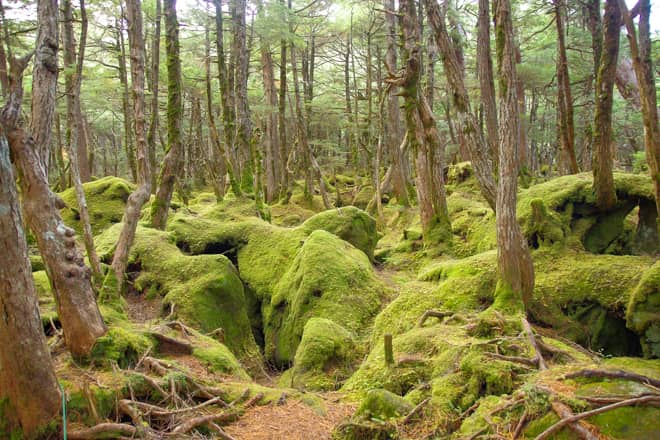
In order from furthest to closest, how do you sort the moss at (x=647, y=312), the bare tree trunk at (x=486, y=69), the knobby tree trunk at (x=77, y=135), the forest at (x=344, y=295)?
the bare tree trunk at (x=486, y=69), the knobby tree trunk at (x=77, y=135), the moss at (x=647, y=312), the forest at (x=344, y=295)

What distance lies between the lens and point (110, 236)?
10.1 metres

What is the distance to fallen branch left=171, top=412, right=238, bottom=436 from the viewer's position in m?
4.17

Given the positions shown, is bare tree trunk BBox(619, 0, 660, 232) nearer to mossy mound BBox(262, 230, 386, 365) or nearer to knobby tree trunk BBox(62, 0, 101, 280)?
mossy mound BBox(262, 230, 386, 365)

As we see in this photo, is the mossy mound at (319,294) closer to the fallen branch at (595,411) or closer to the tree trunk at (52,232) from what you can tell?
the tree trunk at (52,232)

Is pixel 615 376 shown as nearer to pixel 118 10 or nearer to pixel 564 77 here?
pixel 564 77

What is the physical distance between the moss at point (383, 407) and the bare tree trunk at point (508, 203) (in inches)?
86.9

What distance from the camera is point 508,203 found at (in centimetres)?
605

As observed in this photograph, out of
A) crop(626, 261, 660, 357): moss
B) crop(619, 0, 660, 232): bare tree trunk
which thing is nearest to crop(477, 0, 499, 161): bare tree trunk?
crop(619, 0, 660, 232): bare tree trunk

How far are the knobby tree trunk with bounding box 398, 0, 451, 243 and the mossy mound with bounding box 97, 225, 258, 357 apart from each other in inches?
173

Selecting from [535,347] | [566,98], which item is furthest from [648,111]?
[566,98]

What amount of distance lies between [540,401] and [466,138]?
17.3 feet

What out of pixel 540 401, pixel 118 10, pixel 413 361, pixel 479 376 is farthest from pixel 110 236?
pixel 118 10

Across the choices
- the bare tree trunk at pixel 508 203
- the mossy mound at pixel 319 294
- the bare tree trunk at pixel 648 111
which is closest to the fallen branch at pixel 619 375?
the bare tree trunk at pixel 508 203

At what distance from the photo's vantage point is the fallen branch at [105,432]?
377cm
